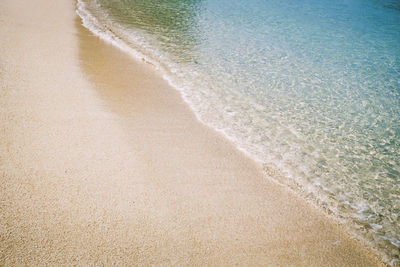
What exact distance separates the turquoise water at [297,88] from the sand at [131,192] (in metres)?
0.50

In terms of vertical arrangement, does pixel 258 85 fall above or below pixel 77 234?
above

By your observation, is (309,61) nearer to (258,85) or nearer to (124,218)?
Answer: (258,85)

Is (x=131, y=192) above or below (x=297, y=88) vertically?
below

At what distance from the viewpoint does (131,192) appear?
117 inches

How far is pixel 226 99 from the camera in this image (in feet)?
17.4

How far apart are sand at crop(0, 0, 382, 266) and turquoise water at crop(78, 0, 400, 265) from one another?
0.50 meters

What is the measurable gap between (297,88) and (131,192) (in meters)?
4.74

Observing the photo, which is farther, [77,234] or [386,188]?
[386,188]

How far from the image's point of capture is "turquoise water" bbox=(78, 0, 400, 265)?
11.7ft

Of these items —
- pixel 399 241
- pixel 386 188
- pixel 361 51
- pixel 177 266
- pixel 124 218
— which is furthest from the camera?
pixel 361 51

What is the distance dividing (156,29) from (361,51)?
737 centimetres

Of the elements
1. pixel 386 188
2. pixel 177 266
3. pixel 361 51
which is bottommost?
pixel 177 266

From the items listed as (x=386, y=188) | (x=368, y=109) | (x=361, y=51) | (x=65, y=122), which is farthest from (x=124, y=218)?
(x=361, y=51)

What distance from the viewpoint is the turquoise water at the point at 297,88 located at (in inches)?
140
